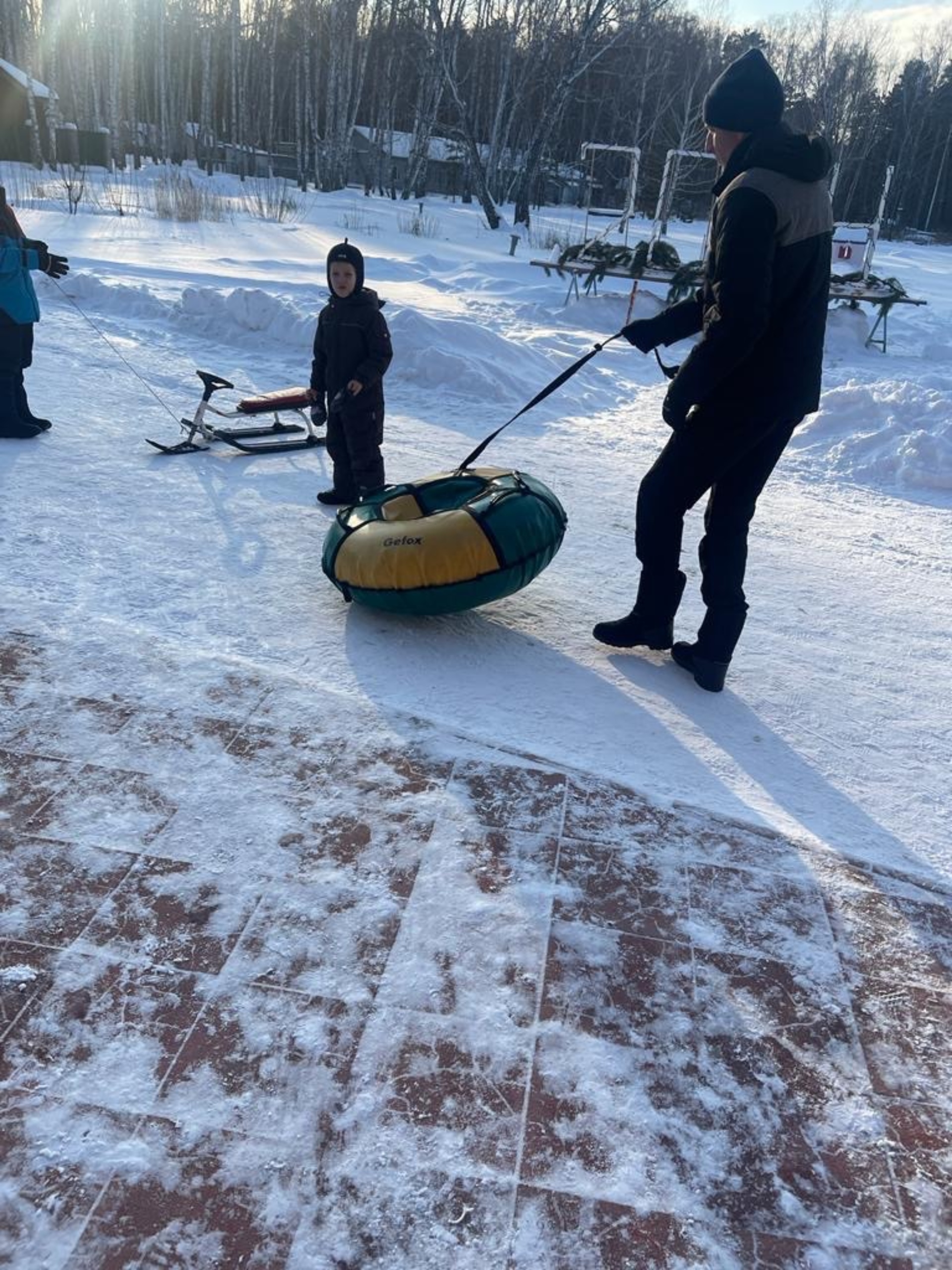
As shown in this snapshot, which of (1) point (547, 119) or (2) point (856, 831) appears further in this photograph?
(1) point (547, 119)

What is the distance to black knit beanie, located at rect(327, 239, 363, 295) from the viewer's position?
186 inches

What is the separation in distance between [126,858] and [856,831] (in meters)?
2.05

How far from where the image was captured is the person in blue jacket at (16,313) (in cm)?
538

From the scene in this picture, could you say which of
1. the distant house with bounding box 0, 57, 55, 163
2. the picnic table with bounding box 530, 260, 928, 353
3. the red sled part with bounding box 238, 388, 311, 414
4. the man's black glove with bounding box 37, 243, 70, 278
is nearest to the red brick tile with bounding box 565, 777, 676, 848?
the red sled part with bounding box 238, 388, 311, 414

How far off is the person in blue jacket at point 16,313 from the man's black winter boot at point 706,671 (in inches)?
170

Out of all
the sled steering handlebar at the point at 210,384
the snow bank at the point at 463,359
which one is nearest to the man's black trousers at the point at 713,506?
the sled steering handlebar at the point at 210,384

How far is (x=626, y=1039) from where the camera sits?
76.8 inches

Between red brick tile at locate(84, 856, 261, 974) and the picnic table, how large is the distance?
1172 cm

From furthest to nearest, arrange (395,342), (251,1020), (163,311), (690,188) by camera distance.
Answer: (690,188) < (163,311) < (395,342) < (251,1020)

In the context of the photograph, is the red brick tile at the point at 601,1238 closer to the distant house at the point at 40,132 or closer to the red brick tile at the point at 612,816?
the red brick tile at the point at 612,816

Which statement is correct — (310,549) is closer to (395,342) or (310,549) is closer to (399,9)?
(395,342)

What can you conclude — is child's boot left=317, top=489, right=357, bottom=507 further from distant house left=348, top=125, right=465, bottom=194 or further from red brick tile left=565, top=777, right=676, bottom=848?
distant house left=348, top=125, right=465, bottom=194

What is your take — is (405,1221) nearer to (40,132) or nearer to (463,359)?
(463,359)

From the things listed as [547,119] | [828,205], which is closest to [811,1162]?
[828,205]
